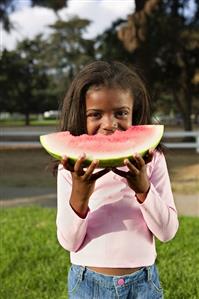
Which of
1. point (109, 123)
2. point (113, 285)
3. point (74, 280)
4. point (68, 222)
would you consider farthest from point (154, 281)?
point (109, 123)

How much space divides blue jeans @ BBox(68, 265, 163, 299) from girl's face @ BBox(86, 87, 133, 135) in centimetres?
51

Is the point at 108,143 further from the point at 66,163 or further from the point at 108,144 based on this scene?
the point at 66,163

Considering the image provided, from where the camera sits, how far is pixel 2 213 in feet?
22.7

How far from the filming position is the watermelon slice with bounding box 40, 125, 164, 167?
1.68 metres

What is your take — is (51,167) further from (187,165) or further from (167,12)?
(167,12)

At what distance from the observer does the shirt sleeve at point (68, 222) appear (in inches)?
68.2

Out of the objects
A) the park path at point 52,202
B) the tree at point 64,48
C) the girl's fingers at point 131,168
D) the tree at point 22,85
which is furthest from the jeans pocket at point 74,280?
the tree at point 64,48

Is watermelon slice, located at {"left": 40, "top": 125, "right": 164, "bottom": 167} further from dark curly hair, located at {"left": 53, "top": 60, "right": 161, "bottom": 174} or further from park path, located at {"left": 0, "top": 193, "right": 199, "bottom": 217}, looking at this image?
park path, located at {"left": 0, "top": 193, "right": 199, "bottom": 217}

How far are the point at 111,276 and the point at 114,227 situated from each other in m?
0.17

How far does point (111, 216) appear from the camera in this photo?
5.97 ft

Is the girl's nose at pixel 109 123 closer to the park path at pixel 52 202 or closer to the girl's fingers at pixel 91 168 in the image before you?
the girl's fingers at pixel 91 168

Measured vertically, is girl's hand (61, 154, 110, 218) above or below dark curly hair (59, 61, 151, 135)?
below

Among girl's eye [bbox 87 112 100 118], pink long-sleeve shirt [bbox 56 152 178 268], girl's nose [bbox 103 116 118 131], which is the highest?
girl's eye [bbox 87 112 100 118]

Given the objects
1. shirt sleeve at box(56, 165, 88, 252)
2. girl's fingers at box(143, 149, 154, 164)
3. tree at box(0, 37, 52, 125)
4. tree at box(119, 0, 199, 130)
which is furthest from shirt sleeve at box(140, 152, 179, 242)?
tree at box(0, 37, 52, 125)
